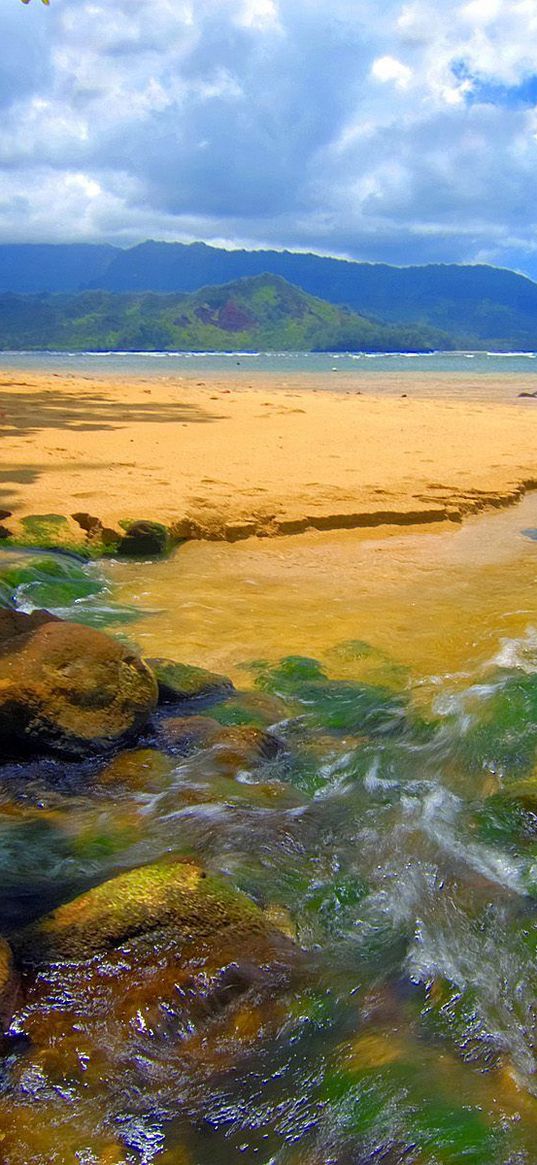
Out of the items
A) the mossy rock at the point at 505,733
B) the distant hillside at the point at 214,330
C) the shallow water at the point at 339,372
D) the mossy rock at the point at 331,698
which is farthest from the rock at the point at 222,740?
the distant hillside at the point at 214,330

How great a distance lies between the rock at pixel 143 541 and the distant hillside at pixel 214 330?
147 m

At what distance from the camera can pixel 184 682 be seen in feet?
17.0

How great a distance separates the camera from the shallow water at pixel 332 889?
230 cm

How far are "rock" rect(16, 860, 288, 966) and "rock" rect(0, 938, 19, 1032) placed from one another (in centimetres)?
11

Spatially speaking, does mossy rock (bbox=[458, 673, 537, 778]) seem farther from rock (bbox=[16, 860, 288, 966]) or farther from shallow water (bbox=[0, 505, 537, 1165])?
rock (bbox=[16, 860, 288, 966])

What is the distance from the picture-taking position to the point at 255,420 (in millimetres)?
18828

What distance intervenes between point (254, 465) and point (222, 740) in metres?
8.12

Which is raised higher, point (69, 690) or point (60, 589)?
point (69, 690)

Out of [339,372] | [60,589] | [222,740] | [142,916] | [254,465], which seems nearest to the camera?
[142,916]

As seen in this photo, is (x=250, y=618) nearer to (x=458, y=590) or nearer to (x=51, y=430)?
(x=458, y=590)

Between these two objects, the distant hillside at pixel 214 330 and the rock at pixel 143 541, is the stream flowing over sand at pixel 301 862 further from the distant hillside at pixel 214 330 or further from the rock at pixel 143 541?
the distant hillside at pixel 214 330

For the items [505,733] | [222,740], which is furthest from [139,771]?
[505,733]

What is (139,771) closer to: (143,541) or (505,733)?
(505,733)

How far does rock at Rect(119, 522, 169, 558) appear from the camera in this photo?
27.7 ft
